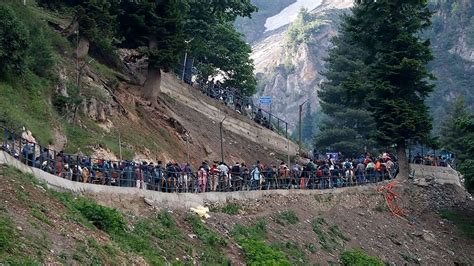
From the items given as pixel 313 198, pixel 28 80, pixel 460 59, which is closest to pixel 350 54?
pixel 313 198

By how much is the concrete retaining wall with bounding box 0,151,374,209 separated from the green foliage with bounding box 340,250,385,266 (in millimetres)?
4456

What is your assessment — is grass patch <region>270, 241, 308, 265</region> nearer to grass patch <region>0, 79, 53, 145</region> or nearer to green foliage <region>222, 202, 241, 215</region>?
green foliage <region>222, 202, 241, 215</region>

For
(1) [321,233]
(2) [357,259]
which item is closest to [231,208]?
(1) [321,233]

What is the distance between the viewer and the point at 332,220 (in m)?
37.8

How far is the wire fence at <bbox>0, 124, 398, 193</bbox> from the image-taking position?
24406mm

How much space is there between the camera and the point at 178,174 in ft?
98.2

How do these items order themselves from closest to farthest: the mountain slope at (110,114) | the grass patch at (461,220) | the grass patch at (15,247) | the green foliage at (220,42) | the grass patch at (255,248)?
the grass patch at (15,247) < the grass patch at (255,248) < the mountain slope at (110,114) < the grass patch at (461,220) < the green foliage at (220,42)

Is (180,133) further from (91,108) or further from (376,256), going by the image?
(376,256)

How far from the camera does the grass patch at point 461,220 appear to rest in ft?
142

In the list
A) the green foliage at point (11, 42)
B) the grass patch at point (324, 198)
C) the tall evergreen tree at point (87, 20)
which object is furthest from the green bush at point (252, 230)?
the tall evergreen tree at point (87, 20)

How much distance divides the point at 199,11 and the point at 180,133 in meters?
16.0

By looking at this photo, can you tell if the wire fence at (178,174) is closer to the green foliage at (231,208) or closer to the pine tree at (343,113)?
the green foliage at (231,208)

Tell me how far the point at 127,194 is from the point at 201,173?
17.0 ft

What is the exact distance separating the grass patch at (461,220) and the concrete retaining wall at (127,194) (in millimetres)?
13841
